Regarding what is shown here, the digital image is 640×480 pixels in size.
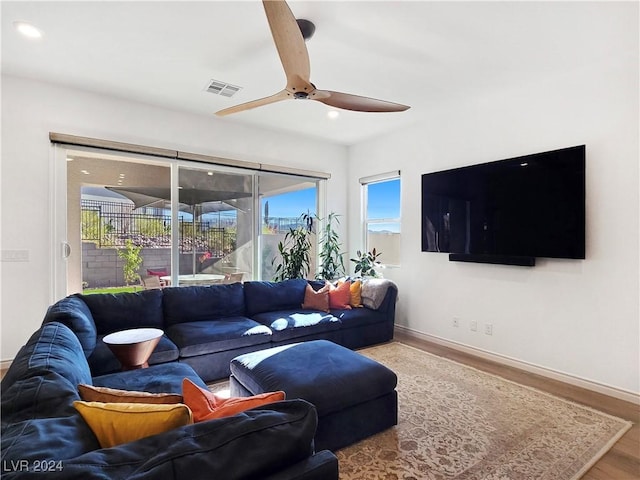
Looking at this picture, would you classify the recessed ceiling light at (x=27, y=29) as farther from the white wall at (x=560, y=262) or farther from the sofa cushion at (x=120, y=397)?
the white wall at (x=560, y=262)

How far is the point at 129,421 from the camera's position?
3.14ft

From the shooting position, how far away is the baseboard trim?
265cm

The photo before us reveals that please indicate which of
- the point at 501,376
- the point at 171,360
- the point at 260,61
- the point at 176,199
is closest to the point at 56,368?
the point at 171,360

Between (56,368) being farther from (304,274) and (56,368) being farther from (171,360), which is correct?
(304,274)

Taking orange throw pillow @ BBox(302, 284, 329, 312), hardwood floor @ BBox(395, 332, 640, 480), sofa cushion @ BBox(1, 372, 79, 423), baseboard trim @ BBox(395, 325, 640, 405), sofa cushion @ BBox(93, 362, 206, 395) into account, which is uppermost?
sofa cushion @ BBox(1, 372, 79, 423)

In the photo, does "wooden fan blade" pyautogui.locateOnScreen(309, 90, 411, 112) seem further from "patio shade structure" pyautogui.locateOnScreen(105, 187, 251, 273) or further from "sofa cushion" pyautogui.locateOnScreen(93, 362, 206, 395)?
"patio shade structure" pyautogui.locateOnScreen(105, 187, 251, 273)

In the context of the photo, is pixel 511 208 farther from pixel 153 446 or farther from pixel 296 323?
pixel 153 446

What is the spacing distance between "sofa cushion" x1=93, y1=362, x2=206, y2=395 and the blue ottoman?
397 millimetres

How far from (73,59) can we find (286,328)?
3.04 metres

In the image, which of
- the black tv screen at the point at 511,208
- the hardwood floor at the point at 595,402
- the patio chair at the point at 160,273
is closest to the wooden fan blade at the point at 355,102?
the black tv screen at the point at 511,208

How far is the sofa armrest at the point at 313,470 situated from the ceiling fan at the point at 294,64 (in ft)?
6.15

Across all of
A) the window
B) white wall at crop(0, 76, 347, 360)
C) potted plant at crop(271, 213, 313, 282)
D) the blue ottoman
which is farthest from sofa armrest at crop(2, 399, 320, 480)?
the window

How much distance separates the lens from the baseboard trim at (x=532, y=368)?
2652 millimetres

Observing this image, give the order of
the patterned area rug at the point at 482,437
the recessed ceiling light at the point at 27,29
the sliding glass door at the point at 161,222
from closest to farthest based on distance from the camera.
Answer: the patterned area rug at the point at 482,437, the recessed ceiling light at the point at 27,29, the sliding glass door at the point at 161,222
